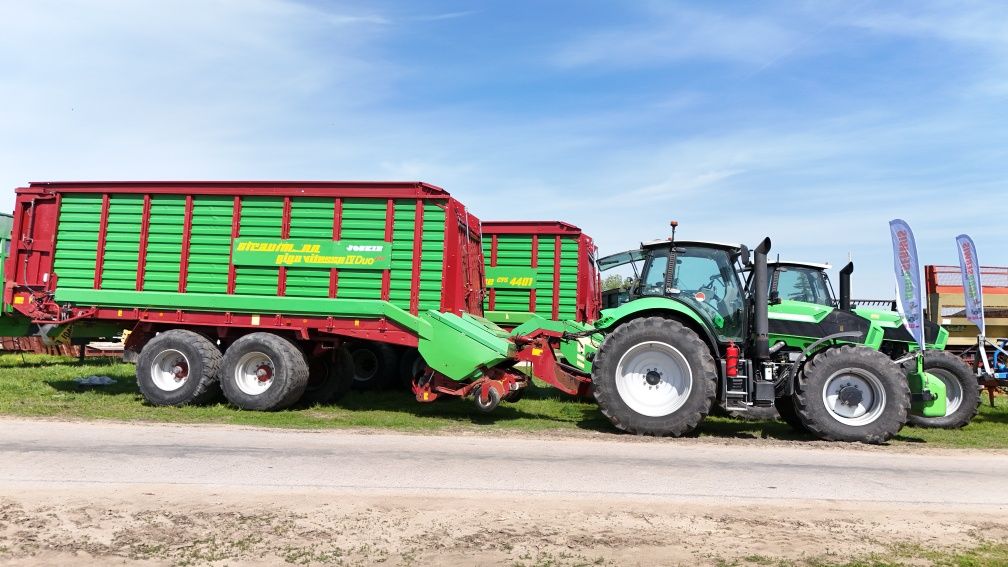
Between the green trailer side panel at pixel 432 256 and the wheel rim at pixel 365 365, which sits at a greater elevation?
the green trailer side panel at pixel 432 256

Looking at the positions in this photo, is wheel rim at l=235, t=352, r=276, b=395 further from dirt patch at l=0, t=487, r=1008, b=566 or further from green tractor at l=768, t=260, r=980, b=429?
green tractor at l=768, t=260, r=980, b=429

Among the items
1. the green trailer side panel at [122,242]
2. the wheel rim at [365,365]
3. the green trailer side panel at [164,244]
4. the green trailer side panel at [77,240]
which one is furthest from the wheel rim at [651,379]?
the green trailer side panel at [77,240]

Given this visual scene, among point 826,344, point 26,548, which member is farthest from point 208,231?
point 826,344

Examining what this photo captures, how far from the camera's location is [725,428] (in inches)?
378

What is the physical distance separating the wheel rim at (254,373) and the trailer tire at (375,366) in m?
2.98

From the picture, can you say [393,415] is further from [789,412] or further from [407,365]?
[789,412]

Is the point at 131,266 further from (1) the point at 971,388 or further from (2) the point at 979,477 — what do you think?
(1) the point at 971,388

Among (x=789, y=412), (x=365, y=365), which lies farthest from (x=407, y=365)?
(x=789, y=412)

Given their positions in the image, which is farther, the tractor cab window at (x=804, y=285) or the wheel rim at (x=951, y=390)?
the tractor cab window at (x=804, y=285)

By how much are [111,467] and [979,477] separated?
781 cm

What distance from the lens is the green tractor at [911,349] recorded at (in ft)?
32.8

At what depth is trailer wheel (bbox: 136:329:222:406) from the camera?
9836 millimetres

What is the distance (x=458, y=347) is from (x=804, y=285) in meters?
6.11

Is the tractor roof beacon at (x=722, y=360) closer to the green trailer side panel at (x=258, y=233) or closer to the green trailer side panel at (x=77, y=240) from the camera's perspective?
the green trailer side panel at (x=258, y=233)
